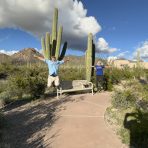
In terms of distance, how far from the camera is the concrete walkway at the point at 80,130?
6.04 metres

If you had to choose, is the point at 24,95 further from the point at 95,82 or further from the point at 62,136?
the point at 62,136

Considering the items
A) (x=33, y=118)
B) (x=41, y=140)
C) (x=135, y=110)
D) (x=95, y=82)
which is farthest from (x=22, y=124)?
(x=95, y=82)

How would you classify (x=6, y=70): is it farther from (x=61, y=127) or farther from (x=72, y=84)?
(x=61, y=127)

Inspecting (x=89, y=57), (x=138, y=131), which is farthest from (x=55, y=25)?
(x=138, y=131)

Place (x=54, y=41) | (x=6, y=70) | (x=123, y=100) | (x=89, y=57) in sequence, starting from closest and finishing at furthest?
(x=123, y=100)
(x=89, y=57)
(x=54, y=41)
(x=6, y=70)

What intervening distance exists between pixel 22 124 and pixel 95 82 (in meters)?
6.83

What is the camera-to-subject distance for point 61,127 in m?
7.07

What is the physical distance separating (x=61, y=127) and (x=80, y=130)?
530 millimetres

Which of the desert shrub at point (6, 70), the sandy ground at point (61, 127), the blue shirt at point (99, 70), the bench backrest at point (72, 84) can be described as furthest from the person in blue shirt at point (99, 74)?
the desert shrub at point (6, 70)

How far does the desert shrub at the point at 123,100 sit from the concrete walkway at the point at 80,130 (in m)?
0.46

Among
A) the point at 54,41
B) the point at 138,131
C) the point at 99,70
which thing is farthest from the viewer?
the point at 54,41

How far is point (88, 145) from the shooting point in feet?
19.5

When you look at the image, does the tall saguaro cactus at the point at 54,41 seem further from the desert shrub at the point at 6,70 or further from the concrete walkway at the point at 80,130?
the desert shrub at the point at 6,70

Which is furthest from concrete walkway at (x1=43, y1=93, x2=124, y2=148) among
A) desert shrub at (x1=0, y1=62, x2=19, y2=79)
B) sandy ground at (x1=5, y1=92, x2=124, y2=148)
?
desert shrub at (x1=0, y1=62, x2=19, y2=79)
